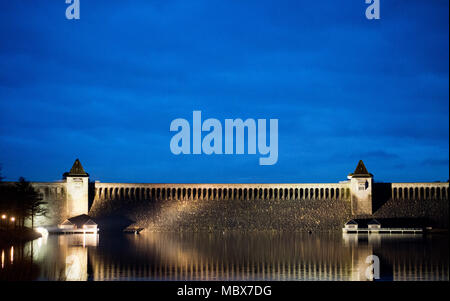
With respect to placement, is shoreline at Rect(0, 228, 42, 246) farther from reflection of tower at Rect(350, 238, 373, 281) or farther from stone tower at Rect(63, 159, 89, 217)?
reflection of tower at Rect(350, 238, 373, 281)

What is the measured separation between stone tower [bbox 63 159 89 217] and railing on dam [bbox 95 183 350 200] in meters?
2.48

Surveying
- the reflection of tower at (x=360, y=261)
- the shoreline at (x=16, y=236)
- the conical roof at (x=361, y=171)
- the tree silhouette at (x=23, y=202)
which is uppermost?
the conical roof at (x=361, y=171)

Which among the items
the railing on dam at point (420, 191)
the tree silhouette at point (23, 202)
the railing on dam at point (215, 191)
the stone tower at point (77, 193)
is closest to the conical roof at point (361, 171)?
the railing on dam at point (215, 191)

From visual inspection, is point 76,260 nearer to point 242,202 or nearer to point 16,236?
point 16,236

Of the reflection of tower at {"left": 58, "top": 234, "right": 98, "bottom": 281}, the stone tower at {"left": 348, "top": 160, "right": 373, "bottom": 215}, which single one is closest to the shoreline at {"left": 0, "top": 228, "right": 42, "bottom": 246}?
the reflection of tower at {"left": 58, "top": 234, "right": 98, "bottom": 281}

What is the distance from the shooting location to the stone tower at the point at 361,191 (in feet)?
274

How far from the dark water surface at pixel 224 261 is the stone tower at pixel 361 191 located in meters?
23.6

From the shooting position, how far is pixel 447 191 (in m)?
84.2

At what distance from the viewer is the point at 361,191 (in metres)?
84.4

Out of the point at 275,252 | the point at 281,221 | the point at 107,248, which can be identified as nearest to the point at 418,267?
the point at 275,252

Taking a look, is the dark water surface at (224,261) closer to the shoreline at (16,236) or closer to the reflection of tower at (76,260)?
the reflection of tower at (76,260)

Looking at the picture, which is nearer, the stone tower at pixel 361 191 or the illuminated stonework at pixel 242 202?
the illuminated stonework at pixel 242 202
